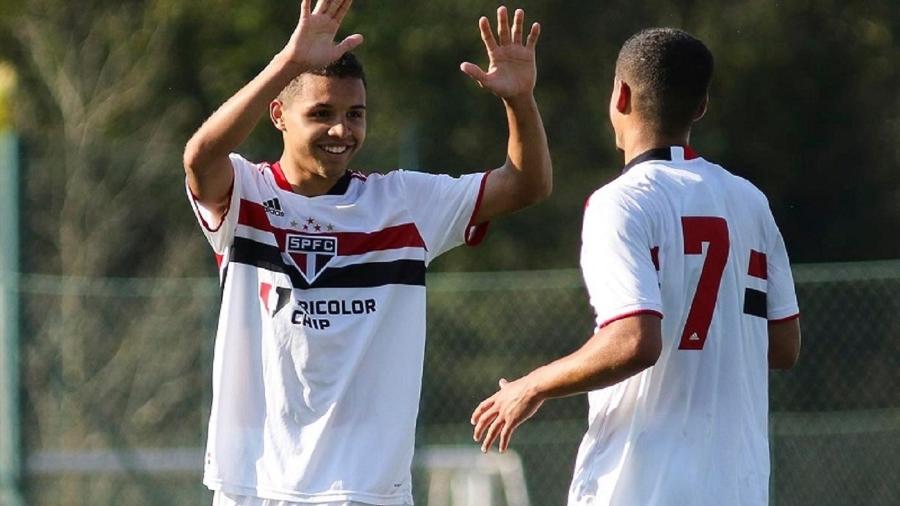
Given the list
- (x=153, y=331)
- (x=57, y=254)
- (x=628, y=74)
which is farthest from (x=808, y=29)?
(x=628, y=74)

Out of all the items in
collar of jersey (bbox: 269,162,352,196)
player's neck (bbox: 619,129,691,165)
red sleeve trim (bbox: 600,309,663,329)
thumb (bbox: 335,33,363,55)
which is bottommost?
red sleeve trim (bbox: 600,309,663,329)

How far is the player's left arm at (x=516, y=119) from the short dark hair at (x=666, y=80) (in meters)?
0.55

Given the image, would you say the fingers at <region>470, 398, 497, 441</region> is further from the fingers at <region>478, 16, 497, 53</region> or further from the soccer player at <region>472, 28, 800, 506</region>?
the fingers at <region>478, 16, 497, 53</region>

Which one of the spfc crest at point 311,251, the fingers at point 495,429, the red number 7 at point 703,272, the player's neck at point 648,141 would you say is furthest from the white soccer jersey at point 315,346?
the red number 7 at point 703,272

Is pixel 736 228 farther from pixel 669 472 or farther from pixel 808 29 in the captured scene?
pixel 808 29

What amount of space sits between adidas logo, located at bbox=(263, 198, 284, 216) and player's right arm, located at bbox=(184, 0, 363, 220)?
0.69ft

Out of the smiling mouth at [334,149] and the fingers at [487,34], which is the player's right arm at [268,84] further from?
the fingers at [487,34]

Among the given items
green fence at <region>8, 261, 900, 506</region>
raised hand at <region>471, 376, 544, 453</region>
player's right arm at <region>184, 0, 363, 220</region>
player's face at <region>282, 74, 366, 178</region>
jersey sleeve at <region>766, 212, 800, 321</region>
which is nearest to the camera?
raised hand at <region>471, 376, 544, 453</region>

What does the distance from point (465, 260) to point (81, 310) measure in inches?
259

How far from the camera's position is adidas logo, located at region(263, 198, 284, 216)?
4484 millimetres

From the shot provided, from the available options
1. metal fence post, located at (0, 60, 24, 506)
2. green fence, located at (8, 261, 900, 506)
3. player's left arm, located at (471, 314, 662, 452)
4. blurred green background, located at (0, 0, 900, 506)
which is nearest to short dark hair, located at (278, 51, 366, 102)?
player's left arm, located at (471, 314, 662, 452)

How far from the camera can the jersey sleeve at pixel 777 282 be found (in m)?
4.03

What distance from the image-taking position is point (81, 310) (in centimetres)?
902

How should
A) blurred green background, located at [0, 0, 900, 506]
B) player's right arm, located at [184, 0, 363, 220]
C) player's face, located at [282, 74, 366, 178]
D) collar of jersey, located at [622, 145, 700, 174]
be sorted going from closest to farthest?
collar of jersey, located at [622, 145, 700, 174]
player's right arm, located at [184, 0, 363, 220]
player's face, located at [282, 74, 366, 178]
blurred green background, located at [0, 0, 900, 506]
